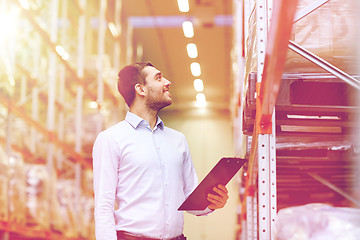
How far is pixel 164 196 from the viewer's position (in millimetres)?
3008

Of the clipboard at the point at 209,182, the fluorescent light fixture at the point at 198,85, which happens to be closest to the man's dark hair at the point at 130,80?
the clipboard at the point at 209,182

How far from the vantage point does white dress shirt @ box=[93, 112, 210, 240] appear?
2904mm

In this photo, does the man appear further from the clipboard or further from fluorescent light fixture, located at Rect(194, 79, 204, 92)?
fluorescent light fixture, located at Rect(194, 79, 204, 92)

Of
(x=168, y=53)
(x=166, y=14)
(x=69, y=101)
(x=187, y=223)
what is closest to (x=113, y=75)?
(x=69, y=101)

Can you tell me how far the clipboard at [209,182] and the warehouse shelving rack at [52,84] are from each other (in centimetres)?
481

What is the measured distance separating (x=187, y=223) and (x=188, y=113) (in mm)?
4384

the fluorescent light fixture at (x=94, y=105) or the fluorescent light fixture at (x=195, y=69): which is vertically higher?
the fluorescent light fixture at (x=195, y=69)

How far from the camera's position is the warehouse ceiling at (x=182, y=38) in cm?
1334

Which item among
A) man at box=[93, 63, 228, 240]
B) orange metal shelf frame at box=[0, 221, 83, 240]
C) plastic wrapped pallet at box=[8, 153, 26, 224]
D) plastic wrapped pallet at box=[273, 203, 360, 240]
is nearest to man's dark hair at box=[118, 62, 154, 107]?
man at box=[93, 63, 228, 240]

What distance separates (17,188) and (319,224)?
7384 millimetres

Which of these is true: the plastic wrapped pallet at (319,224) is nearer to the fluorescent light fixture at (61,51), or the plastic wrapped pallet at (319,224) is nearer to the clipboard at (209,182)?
the clipboard at (209,182)

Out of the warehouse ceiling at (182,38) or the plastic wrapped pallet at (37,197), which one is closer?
the plastic wrapped pallet at (37,197)

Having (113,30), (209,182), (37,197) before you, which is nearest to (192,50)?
(113,30)

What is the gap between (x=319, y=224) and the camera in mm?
1701
